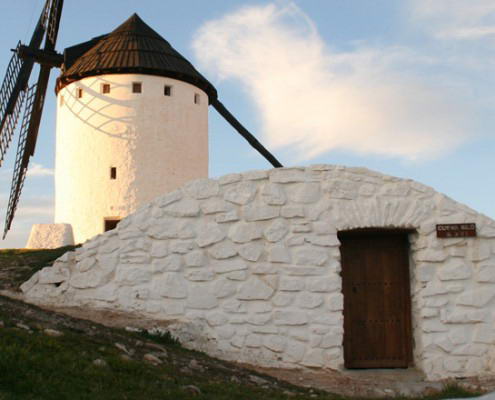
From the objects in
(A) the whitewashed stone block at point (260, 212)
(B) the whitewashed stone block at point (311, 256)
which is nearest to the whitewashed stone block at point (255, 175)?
(A) the whitewashed stone block at point (260, 212)

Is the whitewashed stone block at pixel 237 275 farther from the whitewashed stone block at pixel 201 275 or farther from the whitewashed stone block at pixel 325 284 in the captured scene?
the whitewashed stone block at pixel 325 284

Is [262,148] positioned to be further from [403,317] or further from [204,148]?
[403,317]

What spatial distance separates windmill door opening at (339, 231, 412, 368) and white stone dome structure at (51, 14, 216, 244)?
7189 mm

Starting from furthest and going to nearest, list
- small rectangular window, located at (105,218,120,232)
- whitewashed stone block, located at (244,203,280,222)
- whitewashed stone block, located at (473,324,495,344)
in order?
small rectangular window, located at (105,218,120,232)
whitewashed stone block, located at (244,203,280,222)
whitewashed stone block, located at (473,324,495,344)

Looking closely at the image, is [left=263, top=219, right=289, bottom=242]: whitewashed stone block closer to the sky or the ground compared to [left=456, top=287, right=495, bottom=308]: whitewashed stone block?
closer to the sky

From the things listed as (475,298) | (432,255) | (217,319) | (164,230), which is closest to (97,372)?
(217,319)

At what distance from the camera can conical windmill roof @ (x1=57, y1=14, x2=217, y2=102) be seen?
47.1ft

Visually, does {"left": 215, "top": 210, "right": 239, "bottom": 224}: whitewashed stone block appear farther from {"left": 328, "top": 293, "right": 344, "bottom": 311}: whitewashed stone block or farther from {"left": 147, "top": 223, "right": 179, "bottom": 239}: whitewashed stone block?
{"left": 328, "top": 293, "right": 344, "bottom": 311}: whitewashed stone block

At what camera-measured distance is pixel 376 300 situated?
816 cm

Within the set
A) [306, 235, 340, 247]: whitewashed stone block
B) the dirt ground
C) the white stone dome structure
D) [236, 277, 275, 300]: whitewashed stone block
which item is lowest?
the dirt ground

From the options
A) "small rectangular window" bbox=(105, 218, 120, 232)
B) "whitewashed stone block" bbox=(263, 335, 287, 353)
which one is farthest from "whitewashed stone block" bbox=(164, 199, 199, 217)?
"small rectangular window" bbox=(105, 218, 120, 232)

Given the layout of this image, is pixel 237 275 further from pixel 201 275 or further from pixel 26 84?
pixel 26 84

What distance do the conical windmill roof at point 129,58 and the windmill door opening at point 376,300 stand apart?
8329 mm

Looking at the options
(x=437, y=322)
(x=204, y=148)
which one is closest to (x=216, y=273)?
(x=437, y=322)
